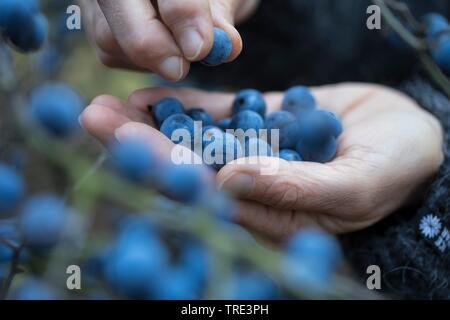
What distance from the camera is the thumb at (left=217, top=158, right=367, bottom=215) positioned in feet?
2.11

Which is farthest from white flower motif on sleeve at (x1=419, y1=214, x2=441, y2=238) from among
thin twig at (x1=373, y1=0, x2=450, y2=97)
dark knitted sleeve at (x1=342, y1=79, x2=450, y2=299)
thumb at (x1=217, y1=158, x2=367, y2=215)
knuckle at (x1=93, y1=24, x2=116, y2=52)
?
knuckle at (x1=93, y1=24, x2=116, y2=52)

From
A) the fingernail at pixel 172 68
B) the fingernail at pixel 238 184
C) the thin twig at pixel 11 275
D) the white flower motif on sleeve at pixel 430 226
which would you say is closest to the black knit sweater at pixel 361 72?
the white flower motif on sleeve at pixel 430 226

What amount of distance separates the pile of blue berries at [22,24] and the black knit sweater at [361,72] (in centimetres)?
53

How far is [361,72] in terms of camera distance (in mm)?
1211

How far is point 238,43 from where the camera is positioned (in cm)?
67

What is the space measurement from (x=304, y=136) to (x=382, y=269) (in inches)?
9.2

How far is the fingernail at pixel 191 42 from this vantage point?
61cm

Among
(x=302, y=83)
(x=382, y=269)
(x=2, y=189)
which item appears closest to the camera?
(x=2, y=189)

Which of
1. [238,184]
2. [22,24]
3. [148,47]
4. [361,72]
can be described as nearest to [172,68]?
[148,47]

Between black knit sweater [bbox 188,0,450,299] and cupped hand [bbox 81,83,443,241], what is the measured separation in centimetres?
4

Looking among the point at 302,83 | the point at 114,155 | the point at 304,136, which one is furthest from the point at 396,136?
the point at 302,83
